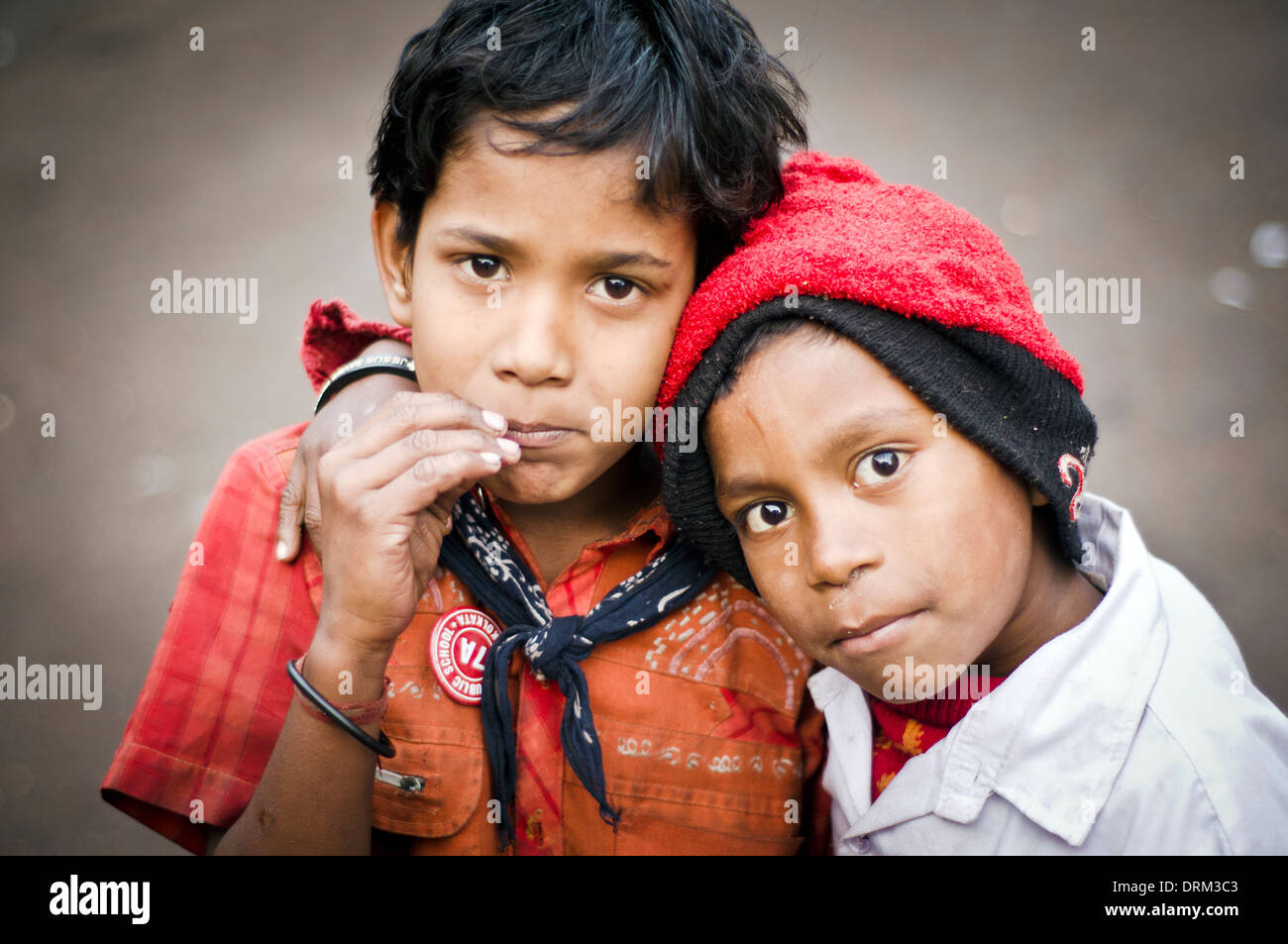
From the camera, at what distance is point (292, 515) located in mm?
1619

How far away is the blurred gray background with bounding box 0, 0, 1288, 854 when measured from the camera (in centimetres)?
301

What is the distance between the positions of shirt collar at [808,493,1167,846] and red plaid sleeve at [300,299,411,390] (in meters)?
1.26

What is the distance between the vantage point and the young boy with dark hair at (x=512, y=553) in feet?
4.62

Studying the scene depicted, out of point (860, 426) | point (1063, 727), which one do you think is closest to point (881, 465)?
point (860, 426)

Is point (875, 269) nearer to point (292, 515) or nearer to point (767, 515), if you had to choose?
point (767, 515)

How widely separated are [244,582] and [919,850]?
1.17 metres

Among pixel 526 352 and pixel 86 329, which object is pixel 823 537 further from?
pixel 86 329

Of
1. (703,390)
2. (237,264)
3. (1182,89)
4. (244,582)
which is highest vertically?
(1182,89)

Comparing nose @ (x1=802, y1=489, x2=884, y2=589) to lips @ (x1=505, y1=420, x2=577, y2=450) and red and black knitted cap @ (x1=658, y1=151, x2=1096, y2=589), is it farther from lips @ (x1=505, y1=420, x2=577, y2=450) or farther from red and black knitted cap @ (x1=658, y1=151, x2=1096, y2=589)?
lips @ (x1=505, y1=420, x2=577, y2=450)

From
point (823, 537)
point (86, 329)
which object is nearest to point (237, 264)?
point (86, 329)

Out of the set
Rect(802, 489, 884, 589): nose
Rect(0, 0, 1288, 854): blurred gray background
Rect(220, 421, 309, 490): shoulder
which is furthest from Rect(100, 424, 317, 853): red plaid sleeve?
Rect(0, 0, 1288, 854): blurred gray background

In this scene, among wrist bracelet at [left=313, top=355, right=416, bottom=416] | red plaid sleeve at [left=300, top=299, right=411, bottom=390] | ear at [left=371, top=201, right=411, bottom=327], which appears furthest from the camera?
red plaid sleeve at [left=300, top=299, right=411, bottom=390]

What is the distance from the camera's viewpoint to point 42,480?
323cm

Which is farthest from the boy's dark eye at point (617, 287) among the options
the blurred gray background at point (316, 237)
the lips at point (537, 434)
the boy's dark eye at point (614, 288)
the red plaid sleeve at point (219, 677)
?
the blurred gray background at point (316, 237)
